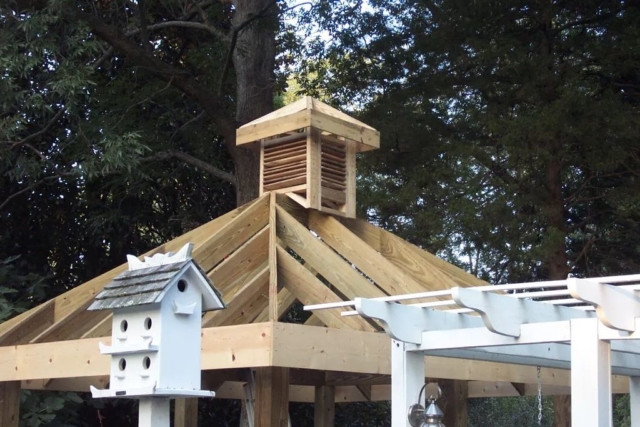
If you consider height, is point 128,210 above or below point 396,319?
above

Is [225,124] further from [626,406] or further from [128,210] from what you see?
→ [626,406]

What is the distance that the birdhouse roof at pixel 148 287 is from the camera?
4086 mm

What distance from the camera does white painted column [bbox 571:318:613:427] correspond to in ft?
13.5

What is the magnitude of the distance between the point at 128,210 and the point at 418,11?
452 centimetres

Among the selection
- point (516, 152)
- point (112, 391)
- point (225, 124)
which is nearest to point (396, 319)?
point (112, 391)

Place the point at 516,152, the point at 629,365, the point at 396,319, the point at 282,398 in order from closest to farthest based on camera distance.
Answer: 1. the point at 396,319
2. the point at 629,365
3. the point at 282,398
4. the point at 516,152

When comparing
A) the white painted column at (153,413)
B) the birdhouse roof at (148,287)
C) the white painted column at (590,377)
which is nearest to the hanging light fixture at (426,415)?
the white painted column at (590,377)

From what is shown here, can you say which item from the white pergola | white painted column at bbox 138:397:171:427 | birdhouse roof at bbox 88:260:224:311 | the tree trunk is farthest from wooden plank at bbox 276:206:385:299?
the tree trunk

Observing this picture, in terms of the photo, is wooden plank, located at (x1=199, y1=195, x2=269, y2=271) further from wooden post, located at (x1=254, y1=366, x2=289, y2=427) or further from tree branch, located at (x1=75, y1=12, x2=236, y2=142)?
tree branch, located at (x1=75, y1=12, x2=236, y2=142)

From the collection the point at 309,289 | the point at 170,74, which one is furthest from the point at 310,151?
the point at 170,74

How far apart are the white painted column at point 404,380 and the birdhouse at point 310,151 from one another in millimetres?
2341

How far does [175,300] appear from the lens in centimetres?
414

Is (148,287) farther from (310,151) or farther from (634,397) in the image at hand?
(634,397)

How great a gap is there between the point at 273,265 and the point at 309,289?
0.33m
